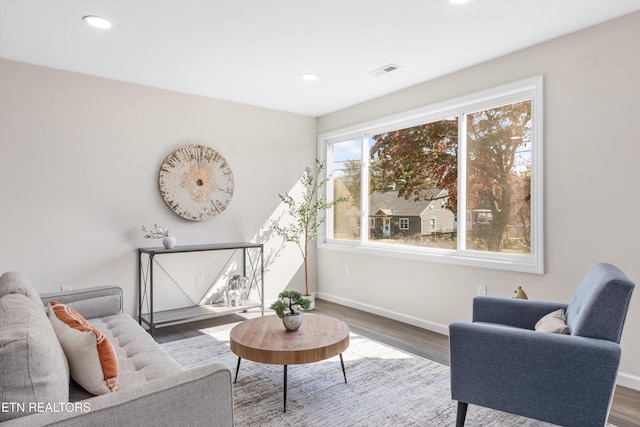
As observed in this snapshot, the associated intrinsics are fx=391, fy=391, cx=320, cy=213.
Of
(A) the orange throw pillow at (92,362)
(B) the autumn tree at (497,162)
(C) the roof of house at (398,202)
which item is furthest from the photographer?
(C) the roof of house at (398,202)

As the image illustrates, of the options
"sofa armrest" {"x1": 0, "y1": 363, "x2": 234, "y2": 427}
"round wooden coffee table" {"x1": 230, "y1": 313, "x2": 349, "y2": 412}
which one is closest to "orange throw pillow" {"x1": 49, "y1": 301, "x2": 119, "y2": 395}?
"sofa armrest" {"x1": 0, "y1": 363, "x2": 234, "y2": 427}

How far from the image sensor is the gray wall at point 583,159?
2.56 metres

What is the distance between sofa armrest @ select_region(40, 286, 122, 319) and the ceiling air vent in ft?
9.26

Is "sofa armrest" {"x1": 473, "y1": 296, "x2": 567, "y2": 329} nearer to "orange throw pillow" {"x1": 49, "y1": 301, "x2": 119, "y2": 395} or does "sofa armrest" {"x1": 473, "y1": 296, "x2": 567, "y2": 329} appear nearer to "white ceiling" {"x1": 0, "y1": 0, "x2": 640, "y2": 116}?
"white ceiling" {"x1": 0, "y1": 0, "x2": 640, "y2": 116}

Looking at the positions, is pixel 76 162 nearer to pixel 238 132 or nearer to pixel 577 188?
pixel 238 132

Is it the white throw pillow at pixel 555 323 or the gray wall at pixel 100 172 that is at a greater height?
the gray wall at pixel 100 172

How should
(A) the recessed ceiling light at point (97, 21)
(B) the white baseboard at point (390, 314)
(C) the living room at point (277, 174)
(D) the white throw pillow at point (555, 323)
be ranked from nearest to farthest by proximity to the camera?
(D) the white throw pillow at point (555, 323) → (A) the recessed ceiling light at point (97, 21) → (C) the living room at point (277, 174) → (B) the white baseboard at point (390, 314)

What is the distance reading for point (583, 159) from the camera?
9.08 feet

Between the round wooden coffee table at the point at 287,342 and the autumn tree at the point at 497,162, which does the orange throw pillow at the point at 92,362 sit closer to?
the round wooden coffee table at the point at 287,342

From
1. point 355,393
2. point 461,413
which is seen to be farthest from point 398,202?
point 461,413

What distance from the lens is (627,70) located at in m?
2.57

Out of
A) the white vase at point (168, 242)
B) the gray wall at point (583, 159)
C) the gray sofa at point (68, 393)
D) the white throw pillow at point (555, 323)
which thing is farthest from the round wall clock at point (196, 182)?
the white throw pillow at point (555, 323)

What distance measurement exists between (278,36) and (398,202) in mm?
2219

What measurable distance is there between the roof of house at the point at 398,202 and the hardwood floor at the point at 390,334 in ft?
3.87
